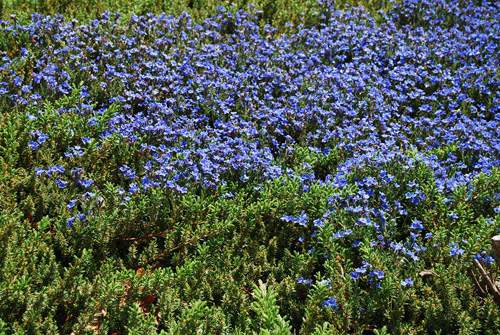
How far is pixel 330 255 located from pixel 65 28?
3923 millimetres

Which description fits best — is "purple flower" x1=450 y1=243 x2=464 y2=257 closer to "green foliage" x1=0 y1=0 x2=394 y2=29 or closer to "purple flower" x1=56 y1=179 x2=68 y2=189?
"purple flower" x1=56 y1=179 x2=68 y2=189

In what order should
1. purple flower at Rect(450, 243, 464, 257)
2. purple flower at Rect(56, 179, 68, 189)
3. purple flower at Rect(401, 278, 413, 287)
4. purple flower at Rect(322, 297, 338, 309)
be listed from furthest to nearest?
purple flower at Rect(56, 179, 68, 189), purple flower at Rect(450, 243, 464, 257), purple flower at Rect(401, 278, 413, 287), purple flower at Rect(322, 297, 338, 309)

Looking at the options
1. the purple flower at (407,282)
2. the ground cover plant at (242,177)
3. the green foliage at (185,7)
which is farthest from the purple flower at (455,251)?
the green foliage at (185,7)

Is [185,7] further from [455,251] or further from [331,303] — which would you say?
[331,303]

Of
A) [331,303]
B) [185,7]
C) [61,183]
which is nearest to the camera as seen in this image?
[331,303]

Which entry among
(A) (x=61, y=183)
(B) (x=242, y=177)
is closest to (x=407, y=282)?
(B) (x=242, y=177)

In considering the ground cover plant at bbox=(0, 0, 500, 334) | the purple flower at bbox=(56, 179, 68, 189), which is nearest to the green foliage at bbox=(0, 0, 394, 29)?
the ground cover plant at bbox=(0, 0, 500, 334)

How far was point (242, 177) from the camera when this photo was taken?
16.4ft

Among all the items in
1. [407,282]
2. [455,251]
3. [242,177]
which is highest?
[242,177]

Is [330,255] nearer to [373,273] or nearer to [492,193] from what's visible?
[373,273]

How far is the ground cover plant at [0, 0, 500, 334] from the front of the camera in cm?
388

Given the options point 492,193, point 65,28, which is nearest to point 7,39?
point 65,28

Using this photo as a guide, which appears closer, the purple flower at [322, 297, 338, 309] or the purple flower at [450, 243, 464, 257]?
the purple flower at [322, 297, 338, 309]

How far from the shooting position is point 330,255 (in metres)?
4.32
